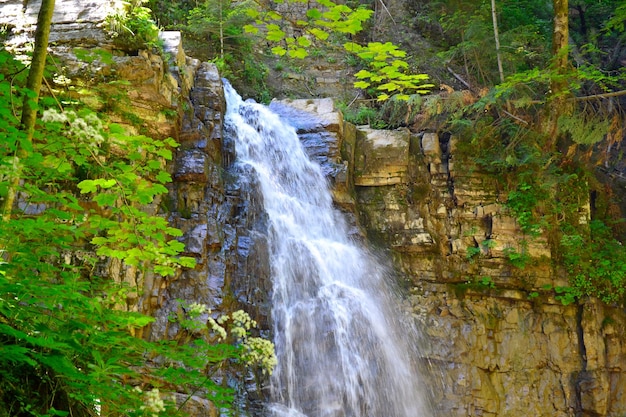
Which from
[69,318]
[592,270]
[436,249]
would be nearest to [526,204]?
[592,270]

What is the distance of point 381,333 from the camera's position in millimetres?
9812

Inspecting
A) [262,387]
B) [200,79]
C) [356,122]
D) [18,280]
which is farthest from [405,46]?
[18,280]

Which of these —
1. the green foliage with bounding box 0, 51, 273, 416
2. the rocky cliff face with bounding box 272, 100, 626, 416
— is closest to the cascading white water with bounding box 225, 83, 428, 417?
the rocky cliff face with bounding box 272, 100, 626, 416

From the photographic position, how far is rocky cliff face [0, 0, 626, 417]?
8.86 meters

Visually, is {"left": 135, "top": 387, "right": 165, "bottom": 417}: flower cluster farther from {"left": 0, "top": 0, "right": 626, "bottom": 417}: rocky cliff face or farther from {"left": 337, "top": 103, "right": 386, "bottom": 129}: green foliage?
{"left": 337, "top": 103, "right": 386, "bottom": 129}: green foliage

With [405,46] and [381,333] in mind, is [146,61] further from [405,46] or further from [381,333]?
[405,46]

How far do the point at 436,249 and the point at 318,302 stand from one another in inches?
124

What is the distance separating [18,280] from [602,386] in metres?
11.1

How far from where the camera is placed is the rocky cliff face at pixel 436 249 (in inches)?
349

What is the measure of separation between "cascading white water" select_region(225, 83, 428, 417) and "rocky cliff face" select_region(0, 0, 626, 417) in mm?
403

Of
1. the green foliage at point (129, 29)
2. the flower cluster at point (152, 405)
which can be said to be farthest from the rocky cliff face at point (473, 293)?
the flower cluster at point (152, 405)

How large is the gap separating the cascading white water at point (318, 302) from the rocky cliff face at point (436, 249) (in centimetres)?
40

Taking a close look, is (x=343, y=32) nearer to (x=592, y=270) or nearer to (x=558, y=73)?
(x=558, y=73)

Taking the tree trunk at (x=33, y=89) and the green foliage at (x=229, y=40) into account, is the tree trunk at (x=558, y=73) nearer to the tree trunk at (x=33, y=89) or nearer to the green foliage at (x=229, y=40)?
the green foliage at (x=229, y=40)
